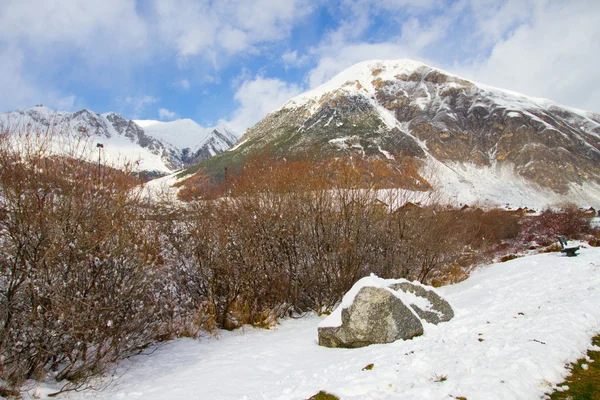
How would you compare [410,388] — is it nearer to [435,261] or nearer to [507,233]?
[435,261]

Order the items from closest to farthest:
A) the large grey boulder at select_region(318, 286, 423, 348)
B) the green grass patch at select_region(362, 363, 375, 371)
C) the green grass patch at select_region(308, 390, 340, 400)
Result: the green grass patch at select_region(308, 390, 340, 400)
the green grass patch at select_region(362, 363, 375, 371)
the large grey boulder at select_region(318, 286, 423, 348)

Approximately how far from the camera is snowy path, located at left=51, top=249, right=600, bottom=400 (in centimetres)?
387

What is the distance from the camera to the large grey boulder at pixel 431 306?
7469mm

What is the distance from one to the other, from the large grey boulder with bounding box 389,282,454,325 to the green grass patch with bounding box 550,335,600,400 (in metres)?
3.44

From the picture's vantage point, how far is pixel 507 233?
3319cm

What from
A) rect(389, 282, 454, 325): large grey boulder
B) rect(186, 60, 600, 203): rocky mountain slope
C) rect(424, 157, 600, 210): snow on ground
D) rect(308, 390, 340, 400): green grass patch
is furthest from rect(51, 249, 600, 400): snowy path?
rect(424, 157, 600, 210): snow on ground

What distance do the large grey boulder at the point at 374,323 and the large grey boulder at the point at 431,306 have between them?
0.51 m

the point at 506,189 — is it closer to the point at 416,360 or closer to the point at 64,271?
the point at 416,360

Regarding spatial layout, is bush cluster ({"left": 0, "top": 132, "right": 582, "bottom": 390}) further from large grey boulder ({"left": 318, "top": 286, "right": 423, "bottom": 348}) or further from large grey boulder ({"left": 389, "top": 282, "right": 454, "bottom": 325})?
large grey boulder ({"left": 389, "top": 282, "right": 454, "bottom": 325})

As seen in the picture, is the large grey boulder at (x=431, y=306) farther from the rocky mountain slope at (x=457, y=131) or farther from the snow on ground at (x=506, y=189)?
the snow on ground at (x=506, y=189)

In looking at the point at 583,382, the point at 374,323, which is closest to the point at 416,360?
the point at 583,382

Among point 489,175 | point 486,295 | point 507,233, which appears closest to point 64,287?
point 486,295

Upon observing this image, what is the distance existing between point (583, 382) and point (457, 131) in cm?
13165

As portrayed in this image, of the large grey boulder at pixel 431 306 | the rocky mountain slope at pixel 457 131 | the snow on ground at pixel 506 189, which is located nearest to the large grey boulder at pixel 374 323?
the large grey boulder at pixel 431 306
